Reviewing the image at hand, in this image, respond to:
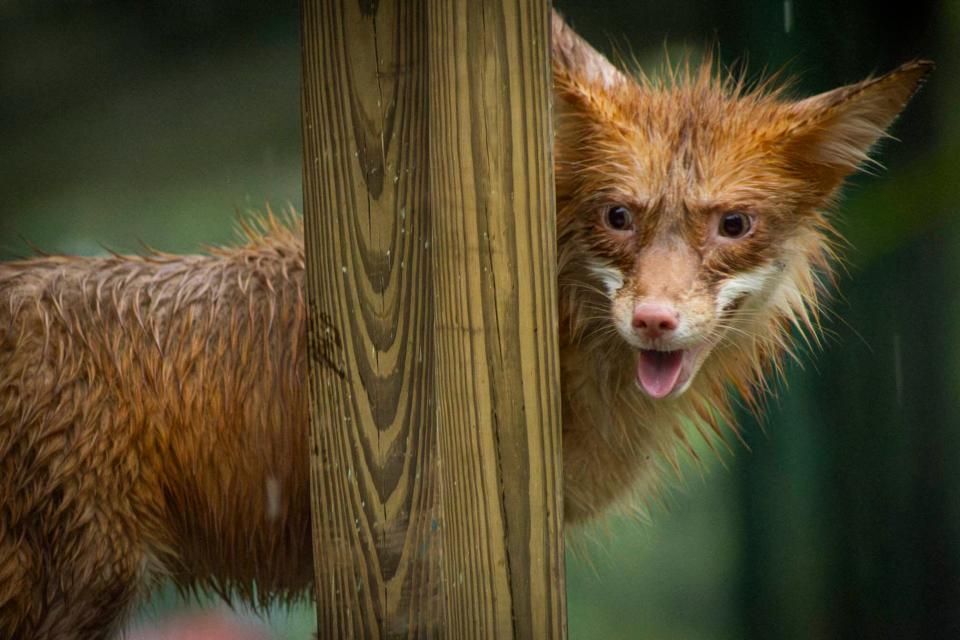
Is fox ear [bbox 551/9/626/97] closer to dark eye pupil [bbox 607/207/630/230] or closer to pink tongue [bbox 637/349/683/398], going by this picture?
dark eye pupil [bbox 607/207/630/230]

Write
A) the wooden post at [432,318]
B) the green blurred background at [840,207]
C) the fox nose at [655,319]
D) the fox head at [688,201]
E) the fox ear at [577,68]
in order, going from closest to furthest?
the wooden post at [432,318] → the fox nose at [655,319] → the fox head at [688,201] → the fox ear at [577,68] → the green blurred background at [840,207]

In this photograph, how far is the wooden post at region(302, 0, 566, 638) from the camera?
1.45 metres

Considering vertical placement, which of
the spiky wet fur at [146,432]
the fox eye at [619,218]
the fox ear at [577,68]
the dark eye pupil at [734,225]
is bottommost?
the spiky wet fur at [146,432]

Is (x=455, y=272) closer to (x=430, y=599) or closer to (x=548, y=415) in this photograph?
(x=548, y=415)

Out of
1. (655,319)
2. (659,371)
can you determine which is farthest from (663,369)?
(655,319)

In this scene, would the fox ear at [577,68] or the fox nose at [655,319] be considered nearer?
the fox nose at [655,319]

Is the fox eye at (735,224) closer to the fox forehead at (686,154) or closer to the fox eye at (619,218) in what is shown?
→ the fox forehead at (686,154)

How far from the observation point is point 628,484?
2525 mm

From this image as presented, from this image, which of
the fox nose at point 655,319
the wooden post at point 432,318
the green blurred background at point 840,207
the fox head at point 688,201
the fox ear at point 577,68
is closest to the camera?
the wooden post at point 432,318

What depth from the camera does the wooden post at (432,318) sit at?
145cm

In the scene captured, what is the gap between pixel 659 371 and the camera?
215 cm

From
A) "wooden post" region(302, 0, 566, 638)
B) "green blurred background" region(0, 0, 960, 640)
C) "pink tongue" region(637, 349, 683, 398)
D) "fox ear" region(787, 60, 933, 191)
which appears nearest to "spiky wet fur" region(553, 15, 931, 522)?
"fox ear" region(787, 60, 933, 191)

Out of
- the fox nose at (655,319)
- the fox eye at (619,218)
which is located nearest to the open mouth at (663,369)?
the fox nose at (655,319)

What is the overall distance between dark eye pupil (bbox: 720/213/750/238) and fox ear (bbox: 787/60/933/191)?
0.69 feet
